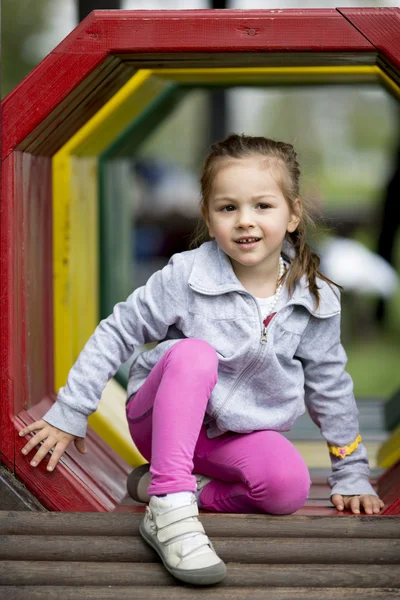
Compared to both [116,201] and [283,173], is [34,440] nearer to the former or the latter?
[283,173]

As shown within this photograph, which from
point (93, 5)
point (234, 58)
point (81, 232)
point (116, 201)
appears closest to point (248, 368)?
point (234, 58)

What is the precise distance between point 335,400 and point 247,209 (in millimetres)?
428

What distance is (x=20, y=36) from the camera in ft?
17.5

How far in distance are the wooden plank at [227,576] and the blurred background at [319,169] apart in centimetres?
312

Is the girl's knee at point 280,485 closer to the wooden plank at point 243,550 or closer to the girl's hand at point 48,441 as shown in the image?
the wooden plank at point 243,550

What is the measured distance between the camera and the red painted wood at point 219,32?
1.60 meters

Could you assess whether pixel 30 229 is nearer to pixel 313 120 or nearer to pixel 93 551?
pixel 93 551

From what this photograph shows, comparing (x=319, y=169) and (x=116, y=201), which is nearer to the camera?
(x=116, y=201)

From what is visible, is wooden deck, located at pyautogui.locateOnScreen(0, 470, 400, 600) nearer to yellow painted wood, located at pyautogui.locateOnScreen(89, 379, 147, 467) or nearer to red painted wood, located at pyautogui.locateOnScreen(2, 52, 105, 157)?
red painted wood, located at pyautogui.locateOnScreen(2, 52, 105, 157)

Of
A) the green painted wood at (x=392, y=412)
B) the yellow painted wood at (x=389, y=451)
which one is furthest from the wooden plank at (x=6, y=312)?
the green painted wood at (x=392, y=412)

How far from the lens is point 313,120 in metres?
8.28

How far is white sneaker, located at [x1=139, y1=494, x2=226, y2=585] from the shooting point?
132cm

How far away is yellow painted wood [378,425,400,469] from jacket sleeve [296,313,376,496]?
64cm

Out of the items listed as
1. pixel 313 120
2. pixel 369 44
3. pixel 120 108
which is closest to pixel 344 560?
pixel 369 44
